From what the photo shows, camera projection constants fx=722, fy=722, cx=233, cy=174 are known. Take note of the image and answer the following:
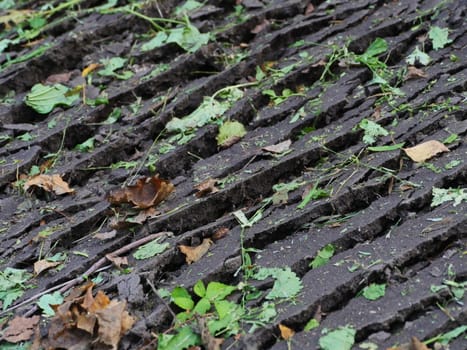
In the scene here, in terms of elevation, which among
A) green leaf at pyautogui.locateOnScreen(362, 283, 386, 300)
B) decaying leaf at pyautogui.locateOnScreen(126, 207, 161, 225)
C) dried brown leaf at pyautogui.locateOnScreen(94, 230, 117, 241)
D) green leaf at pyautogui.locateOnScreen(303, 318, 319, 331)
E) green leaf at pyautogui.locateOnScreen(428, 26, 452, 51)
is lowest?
green leaf at pyautogui.locateOnScreen(303, 318, 319, 331)

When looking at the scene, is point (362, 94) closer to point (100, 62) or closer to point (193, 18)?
point (193, 18)

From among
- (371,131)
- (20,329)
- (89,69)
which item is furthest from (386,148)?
A: (89,69)

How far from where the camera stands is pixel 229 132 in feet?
13.2

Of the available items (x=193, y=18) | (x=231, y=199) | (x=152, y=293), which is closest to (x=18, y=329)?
(x=152, y=293)

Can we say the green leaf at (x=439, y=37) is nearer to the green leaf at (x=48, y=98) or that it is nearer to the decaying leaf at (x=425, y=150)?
the decaying leaf at (x=425, y=150)

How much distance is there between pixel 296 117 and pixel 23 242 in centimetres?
160

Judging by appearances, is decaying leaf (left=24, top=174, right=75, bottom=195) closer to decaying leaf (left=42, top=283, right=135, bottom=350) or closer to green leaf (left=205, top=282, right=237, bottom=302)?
decaying leaf (left=42, top=283, right=135, bottom=350)

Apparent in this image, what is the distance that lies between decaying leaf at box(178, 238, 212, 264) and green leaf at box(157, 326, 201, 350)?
1.41ft

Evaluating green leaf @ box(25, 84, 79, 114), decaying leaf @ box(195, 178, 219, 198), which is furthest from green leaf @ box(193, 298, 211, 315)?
green leaf @ box(25, 84, 79, 114)

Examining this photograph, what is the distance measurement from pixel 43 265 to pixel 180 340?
2.97 feet

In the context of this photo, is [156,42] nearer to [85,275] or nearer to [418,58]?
[418,58]

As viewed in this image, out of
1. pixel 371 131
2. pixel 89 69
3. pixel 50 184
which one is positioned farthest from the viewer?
pixel 89 69

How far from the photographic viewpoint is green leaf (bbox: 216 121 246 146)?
13.1 ft

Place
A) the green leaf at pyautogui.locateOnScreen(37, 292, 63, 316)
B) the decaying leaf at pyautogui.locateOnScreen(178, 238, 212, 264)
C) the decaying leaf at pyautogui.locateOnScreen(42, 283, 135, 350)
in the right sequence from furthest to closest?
the decaying leaf at pyautogui.locateOnScreen(178, 238, 212, 264), the green leaf at pyautogui.locateOnScreen(37, 292, 63, 316), the decaying leaf at pyautogui.locateOnScreen(42, 283, 135, 350)
